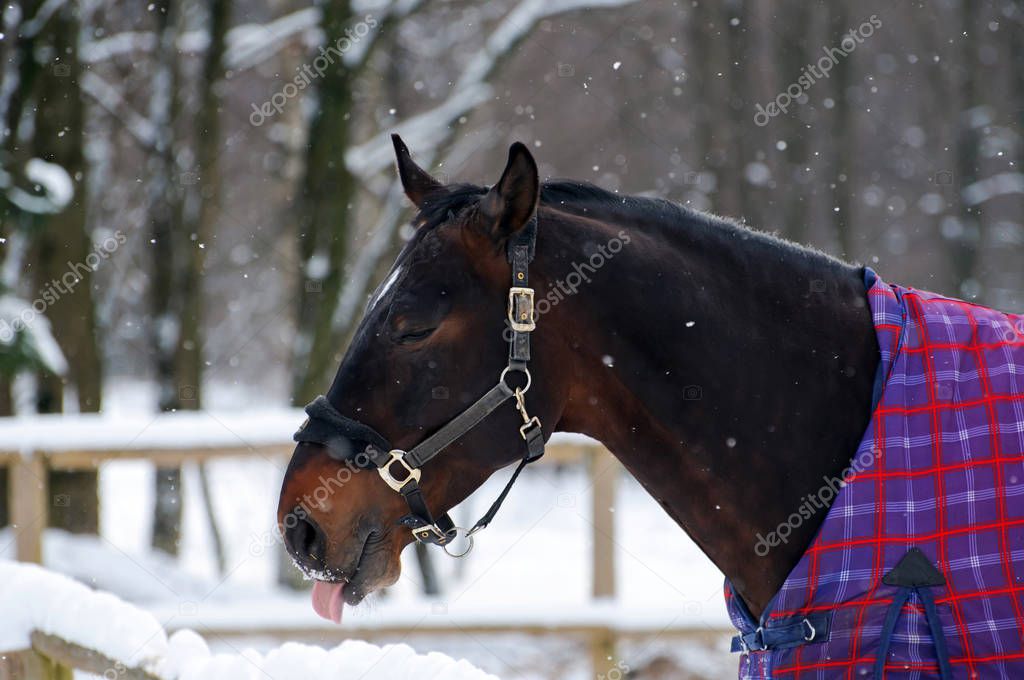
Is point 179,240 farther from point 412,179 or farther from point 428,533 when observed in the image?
point 428,533

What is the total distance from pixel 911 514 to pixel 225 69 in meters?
7.93

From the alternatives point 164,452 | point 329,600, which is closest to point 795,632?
point 329,600

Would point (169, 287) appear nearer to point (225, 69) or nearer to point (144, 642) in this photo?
point (225, 69)

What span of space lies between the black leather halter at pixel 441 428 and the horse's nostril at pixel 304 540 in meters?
0.14

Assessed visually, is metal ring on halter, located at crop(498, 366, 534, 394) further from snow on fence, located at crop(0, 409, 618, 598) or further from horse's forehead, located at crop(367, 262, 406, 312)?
snow on fence, located at crop(0, 409, 618, 598)

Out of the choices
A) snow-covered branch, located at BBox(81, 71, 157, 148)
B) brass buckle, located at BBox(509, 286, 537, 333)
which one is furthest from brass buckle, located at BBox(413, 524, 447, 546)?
snow-covered branch, located at BBox(81, 71, 157, 148)

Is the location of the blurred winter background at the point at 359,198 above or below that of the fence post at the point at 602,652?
above

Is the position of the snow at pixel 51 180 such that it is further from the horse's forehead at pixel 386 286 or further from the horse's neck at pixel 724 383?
the horse's neck at pixel 724 383

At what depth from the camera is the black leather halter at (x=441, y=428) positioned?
6.29ft

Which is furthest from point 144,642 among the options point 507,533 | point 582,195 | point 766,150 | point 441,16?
point 766,150

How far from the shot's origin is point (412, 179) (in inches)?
86.8

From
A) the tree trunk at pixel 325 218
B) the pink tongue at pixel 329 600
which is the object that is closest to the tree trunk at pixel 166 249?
the tree trunk at pixel 325 218

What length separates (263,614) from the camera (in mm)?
4852

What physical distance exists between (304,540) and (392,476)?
8.5 inches
